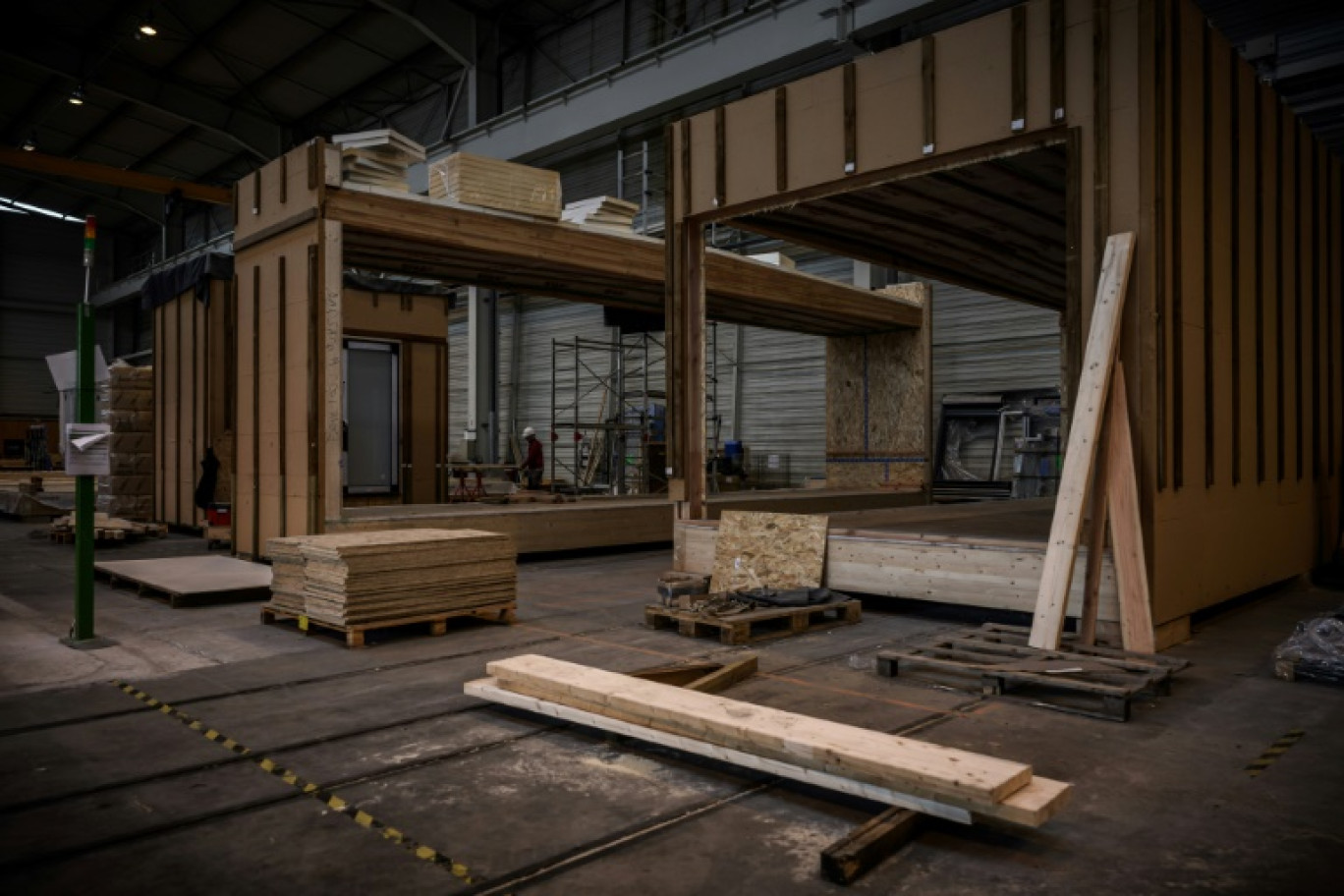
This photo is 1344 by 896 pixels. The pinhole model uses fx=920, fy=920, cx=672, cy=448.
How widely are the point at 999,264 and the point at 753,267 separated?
3.63 meters

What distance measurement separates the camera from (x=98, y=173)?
26.5 metres

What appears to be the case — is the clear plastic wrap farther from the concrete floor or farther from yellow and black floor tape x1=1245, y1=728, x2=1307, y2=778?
yellow and black floor tape x1=1245, y1=728, x2=1307, y2=778

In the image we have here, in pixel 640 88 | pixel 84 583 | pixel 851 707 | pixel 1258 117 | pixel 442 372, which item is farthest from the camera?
pixel 640 88

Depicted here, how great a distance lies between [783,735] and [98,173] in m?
29.7

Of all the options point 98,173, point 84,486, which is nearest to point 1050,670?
point 84,486

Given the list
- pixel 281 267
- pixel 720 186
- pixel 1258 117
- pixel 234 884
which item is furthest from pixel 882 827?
pixel 281 267

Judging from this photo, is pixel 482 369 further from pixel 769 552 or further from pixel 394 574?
pixel 394 574

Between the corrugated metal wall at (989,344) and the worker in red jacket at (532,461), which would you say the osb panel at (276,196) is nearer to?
the worker in red jacket at (532,461)

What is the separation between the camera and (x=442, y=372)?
1556 cm

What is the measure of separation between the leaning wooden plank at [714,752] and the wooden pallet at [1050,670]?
2.02 metres

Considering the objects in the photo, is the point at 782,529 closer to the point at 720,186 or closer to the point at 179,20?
the point at 720,186

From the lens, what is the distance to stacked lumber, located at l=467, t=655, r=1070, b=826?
3.30 metres

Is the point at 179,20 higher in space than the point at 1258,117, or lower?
higher

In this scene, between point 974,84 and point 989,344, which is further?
point 989,344
